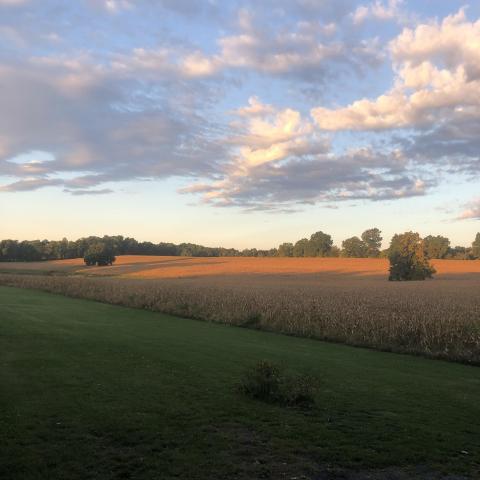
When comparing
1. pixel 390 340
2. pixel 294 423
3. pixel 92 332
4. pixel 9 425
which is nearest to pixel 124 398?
pixel 9 425

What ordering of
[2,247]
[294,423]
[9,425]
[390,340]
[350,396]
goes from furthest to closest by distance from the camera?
[2,247] → [390,340] → [350,396] → [294,423] → [9,425]

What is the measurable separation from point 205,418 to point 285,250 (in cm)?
11466

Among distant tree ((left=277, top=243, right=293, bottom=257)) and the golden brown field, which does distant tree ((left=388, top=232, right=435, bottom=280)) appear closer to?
the golden brown field

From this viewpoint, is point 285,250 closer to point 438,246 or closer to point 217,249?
point 217,249

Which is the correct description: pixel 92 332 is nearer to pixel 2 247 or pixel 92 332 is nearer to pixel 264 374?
pixel 264 374

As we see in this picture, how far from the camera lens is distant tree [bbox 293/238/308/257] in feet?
388

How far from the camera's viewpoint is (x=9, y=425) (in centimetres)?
657

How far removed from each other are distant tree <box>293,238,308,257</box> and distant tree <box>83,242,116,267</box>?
43.8 meters

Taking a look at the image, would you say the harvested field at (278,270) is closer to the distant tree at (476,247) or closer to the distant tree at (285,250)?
the distant tree at (476,247)

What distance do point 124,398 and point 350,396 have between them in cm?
389

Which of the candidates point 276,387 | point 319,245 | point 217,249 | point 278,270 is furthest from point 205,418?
point 217,249

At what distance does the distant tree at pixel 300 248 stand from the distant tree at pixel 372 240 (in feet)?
43.3

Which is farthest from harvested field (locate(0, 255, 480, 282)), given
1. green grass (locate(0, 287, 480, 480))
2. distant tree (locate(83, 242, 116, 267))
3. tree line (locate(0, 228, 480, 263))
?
green grass (locate(0, 287, 480, 480))

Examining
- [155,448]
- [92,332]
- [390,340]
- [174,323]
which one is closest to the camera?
[155,448]
